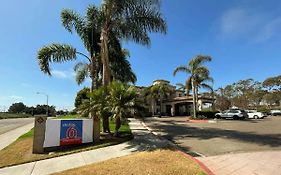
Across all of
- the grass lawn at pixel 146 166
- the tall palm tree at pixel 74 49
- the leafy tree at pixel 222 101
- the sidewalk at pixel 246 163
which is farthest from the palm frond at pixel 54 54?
the leafy tree at pixel 222 101

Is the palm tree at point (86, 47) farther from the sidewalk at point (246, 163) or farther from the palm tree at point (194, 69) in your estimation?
the palm tree at point (194, 69)

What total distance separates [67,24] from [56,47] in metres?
2.49

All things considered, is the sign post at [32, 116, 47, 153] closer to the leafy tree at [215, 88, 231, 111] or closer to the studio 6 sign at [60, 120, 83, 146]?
the studio 6 sign at [60, 120, 83, 146]

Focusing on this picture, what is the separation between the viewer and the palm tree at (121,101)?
1130 centimetres

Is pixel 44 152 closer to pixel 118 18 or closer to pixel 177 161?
pixel 177 161

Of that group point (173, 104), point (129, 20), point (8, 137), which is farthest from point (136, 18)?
point (173, 104)

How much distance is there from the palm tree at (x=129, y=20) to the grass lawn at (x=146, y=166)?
7.15 m

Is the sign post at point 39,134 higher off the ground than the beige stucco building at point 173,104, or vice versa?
the beige stucco building at point 173,104

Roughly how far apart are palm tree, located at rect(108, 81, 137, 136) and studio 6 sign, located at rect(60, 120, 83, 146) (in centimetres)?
186

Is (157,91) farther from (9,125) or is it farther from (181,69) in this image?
(9,125)

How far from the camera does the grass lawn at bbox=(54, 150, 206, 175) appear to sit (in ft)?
21.8

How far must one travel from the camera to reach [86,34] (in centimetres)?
1655

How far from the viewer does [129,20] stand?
14.5m

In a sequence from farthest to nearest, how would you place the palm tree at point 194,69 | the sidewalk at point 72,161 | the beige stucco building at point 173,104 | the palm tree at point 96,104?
the beige stucco building at point 173,104
the palm tree at point 194,69
the palm tree at point 96,104
the sidewalk at point 72,161
